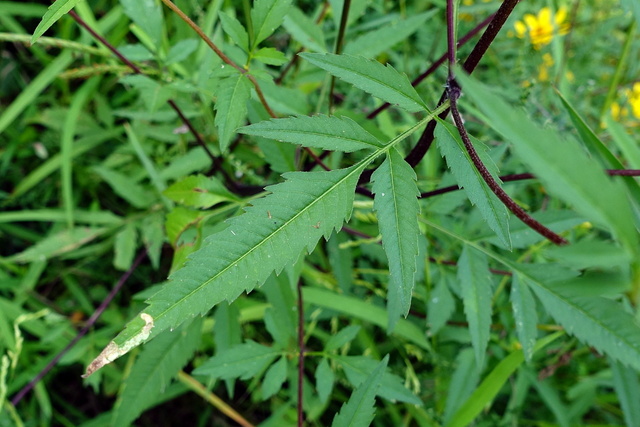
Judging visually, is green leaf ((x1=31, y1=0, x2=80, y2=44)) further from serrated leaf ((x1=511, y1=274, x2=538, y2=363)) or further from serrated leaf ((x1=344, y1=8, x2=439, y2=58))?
serrated leaf ((x1=511, y1=274, x2=538, y2=363))

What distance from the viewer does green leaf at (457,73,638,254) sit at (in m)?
0.38

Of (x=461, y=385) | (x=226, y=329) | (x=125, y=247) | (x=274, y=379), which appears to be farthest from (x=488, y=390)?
(x=125, y=247)

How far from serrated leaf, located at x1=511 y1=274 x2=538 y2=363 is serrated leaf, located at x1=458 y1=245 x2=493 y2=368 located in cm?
6

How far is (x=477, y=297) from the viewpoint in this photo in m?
1.08

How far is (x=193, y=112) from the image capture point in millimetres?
1456

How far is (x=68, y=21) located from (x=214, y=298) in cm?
154

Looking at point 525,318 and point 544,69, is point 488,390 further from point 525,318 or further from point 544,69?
point 544,69

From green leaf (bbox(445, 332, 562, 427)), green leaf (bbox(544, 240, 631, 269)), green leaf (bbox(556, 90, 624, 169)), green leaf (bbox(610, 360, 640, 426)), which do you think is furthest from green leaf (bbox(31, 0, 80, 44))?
green leaf (bbox(610, 360, 640, 426))

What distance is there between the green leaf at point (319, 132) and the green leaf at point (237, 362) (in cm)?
55

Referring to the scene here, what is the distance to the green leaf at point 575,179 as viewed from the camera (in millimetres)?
376

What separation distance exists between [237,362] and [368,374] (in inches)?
11.6

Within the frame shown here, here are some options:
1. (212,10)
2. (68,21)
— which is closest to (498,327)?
(212,10)

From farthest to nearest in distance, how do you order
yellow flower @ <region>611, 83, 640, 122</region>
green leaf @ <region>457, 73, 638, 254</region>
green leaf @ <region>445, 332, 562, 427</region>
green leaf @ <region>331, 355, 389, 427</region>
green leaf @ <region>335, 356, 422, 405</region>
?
yellow flower @ <region>611, 83, 640, 122</region> < green leaf @ <region>445, 332, 562, 427</region> < green leaf @ <region>335, 356, 422, 405</region> < green leaf @ <region>331, 355, 389, 427</region> < green leaf @ <region>457, 73, 638, 254</region>

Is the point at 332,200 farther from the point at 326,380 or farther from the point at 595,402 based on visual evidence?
the point at 595,402
